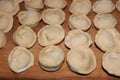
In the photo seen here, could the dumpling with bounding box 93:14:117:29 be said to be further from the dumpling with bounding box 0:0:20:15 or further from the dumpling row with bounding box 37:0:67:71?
the dumpling with bounding box 0:0:20:15

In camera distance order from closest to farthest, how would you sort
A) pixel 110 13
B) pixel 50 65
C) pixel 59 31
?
pixel 50 65 → pixel 59 31 → pixel 110 13

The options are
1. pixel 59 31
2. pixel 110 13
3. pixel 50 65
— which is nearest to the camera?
pixel 50 65

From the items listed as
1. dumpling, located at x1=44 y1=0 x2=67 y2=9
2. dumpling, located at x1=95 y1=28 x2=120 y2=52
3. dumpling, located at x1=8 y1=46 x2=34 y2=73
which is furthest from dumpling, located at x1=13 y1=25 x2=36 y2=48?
dumpling, located at x1=95 y1=28 x2=120 y2=52

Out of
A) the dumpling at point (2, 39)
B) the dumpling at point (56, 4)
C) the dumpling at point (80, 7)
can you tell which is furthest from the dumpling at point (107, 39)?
the dumpling at point (2, 39)

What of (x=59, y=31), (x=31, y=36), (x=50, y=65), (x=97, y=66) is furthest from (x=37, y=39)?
(x=97, y=66)

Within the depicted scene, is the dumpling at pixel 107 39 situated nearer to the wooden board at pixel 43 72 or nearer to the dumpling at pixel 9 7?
the wooden board at pixel 43 72

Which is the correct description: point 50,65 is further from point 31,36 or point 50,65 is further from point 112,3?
point 112,3

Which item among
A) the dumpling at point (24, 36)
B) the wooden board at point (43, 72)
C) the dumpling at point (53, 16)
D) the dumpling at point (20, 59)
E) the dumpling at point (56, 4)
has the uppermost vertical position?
the dumpling at point (56, 4)

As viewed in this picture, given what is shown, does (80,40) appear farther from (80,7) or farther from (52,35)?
(80,7)
